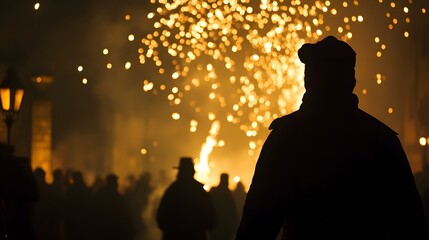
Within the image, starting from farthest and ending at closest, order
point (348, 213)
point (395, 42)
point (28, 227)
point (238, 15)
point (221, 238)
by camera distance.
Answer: point (395, 42), point (238, 15), point (221, 238), point (28, 227), point (348, 213)

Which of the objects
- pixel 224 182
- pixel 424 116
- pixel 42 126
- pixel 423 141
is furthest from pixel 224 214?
pixel 42 126

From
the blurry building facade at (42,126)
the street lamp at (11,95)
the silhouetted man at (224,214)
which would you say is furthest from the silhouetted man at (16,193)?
the blurry building facade at (42,126)

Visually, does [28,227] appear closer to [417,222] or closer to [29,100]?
[417,222]

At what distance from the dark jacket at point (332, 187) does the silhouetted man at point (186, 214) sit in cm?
922

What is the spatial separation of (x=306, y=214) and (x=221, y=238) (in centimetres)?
1259

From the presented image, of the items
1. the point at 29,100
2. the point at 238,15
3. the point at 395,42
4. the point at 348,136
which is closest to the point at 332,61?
the point at 348,136

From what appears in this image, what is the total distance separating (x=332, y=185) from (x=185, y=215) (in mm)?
9355

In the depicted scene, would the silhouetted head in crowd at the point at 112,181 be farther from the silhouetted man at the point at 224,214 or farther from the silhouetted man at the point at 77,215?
the silhouetted man at the point at 224,214

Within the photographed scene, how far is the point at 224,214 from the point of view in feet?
56.4

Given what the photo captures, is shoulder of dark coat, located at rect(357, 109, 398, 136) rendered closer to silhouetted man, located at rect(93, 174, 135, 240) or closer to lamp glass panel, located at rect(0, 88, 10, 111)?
lamp glass panel, located at rect(0, 88, 10, 111)

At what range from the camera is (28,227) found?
37.6 feet

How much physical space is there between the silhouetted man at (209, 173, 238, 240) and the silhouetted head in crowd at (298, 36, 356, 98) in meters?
12.2

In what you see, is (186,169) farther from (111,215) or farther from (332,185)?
(332,185)

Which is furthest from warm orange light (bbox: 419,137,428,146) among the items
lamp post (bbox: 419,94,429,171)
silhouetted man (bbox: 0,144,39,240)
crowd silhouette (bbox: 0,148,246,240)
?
silhouetted man (bbox: 0,144,39,240)
